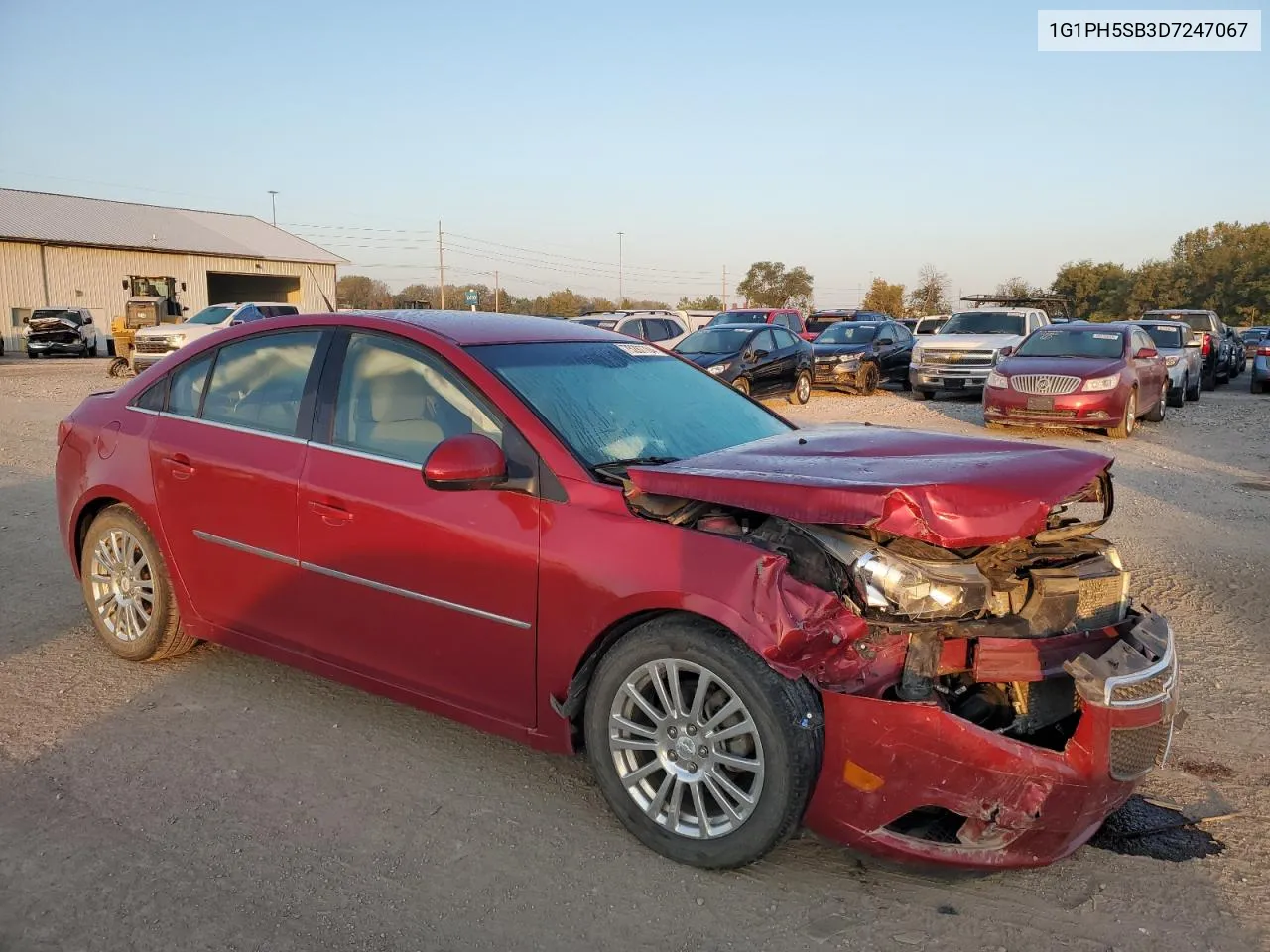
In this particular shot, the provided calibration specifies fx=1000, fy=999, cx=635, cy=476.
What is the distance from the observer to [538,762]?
12.7 feet

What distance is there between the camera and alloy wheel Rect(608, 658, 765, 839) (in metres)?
3.00

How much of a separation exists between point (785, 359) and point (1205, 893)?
16.5 m

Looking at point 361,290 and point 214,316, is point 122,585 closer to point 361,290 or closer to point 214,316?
point 214,316

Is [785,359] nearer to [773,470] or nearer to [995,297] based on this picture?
[995,297]

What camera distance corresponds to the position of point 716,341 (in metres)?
18.5

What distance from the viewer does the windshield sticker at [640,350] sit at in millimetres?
4547

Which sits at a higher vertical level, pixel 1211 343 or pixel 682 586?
pixel 1211 343

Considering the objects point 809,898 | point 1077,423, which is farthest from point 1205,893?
point 1077,423

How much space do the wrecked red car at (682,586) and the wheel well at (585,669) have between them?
0.01m

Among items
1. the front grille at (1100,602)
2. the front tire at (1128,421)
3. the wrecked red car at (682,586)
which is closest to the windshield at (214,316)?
the front tire at (1128,421)

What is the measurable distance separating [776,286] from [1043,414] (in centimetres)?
6807

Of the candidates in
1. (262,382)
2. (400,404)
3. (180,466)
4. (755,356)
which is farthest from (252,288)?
(400,404)

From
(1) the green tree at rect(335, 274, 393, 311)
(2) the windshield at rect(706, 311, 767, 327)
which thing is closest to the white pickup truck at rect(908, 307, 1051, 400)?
(2) the windshield at rect(706, 311, 767, 327)

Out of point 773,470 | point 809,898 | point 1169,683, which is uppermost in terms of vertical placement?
point 773,470
